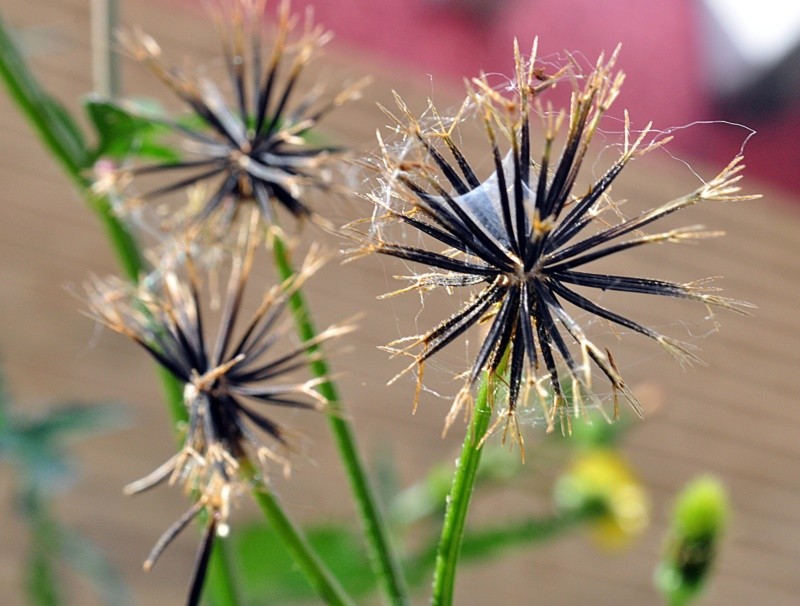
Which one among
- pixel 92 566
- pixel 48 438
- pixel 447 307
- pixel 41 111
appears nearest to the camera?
pixel 41 111

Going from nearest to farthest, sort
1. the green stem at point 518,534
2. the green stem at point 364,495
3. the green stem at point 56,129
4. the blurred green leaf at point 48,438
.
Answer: the green stem at point 364,495
the green stem at point 56,129
the blurred green leaf at point 48,438
the green stem at point 518,534

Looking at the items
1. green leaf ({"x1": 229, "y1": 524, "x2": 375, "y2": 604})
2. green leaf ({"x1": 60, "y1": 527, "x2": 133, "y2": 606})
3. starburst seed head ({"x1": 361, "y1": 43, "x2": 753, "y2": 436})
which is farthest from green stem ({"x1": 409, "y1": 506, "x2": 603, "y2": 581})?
starburst seed head ({"x1": 361, "y1": 43, "x2": 753, "y2": 436})

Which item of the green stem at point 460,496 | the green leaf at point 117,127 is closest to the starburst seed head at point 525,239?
the green stem at point 460,496

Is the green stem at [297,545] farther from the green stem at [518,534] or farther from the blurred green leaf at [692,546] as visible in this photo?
the green stem at [518,534]

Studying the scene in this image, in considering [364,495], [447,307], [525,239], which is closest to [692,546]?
[364,495]

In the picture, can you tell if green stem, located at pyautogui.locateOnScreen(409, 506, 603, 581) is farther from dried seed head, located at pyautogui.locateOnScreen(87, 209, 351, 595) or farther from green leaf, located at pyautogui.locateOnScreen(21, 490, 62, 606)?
dried seed head, located at pyautogui.locateOnScreen(87, 209, 351, 595)

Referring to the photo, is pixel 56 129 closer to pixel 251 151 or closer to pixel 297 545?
pixel 251 151
